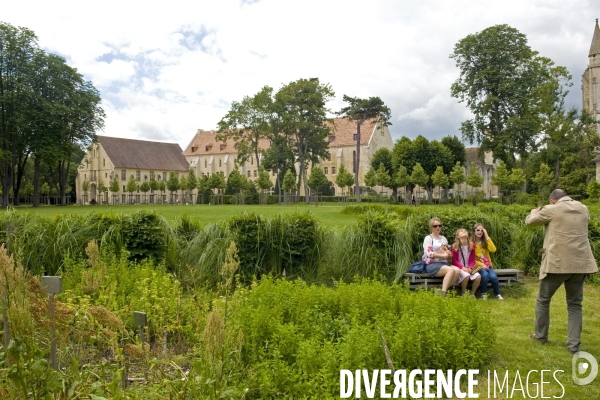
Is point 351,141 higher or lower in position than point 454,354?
higher

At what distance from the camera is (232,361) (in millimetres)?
4145

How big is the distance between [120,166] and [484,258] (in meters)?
72.9

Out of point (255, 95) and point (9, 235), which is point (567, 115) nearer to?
point (255, 95)

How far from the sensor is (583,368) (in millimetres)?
5070

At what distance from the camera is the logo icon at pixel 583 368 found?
15.7ft

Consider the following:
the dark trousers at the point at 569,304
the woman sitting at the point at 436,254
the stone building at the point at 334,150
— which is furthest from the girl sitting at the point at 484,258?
the stone building at the point at 334,150

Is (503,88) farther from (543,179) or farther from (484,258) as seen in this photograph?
(484,258)

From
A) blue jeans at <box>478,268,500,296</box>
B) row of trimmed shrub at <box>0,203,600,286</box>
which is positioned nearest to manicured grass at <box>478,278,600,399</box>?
blue jeans at <box>478,268,500,296</box>

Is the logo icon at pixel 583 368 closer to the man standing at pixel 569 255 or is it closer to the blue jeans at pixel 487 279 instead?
the man standing at pixel 569 255

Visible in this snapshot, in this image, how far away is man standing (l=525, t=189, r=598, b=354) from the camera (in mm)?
5637

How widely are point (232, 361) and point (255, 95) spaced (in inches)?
2133

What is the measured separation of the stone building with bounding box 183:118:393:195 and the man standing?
53265 mm

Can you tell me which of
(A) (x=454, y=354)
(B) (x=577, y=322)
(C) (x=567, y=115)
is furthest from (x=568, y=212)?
(C) (x=567, y=115)

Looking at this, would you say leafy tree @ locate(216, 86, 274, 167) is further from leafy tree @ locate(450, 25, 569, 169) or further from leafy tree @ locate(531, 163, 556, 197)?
leafy tree @ locate(531, 163, 556, 197)
